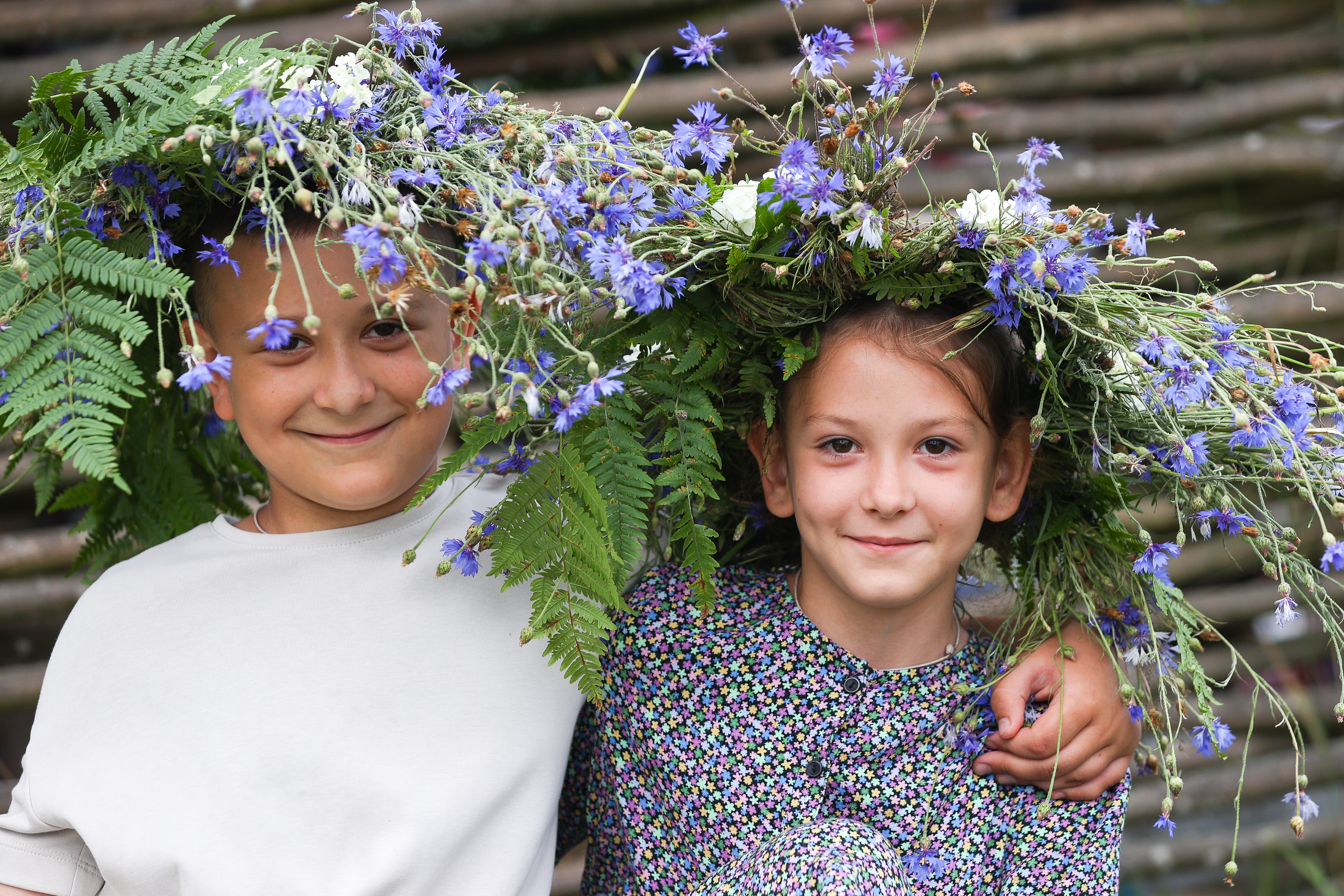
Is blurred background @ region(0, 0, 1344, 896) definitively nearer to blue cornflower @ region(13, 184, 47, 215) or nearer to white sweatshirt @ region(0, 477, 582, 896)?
white sweatshirt @ region(0, 477, 582, 896)

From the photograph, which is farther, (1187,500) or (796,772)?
(796,772)

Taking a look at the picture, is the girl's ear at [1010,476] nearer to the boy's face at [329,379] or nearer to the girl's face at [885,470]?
the girl's face at [885,470]

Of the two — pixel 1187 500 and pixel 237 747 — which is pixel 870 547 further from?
pixel 237 747

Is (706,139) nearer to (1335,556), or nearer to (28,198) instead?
(28,198)

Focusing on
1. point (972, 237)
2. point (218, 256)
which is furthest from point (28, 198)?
point (972, 237)

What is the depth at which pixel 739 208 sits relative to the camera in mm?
1453

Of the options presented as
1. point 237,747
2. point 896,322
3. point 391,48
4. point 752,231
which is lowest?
point 237,747

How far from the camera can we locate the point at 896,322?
1540mm

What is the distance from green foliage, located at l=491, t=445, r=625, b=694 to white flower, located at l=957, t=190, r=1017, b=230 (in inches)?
24.3

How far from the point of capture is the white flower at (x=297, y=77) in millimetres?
1344

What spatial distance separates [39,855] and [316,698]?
0.49 m

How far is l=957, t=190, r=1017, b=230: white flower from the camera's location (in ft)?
4.67

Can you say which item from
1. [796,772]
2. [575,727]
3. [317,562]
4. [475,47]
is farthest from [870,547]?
[475,47]

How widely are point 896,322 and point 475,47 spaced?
1811mm
